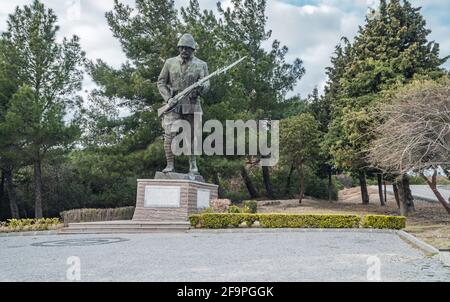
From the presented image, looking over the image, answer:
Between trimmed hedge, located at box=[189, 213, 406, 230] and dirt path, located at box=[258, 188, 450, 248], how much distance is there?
0.72m

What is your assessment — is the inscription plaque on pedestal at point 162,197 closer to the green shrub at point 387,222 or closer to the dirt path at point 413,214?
the green shrub at point 387,222

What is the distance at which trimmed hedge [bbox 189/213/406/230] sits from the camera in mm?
13758

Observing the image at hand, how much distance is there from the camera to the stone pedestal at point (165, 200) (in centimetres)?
1492

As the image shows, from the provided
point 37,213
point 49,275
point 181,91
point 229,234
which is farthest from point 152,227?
point 37,213

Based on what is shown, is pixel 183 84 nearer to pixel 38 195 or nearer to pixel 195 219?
pixel 195 219

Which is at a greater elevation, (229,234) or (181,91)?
(181,91)

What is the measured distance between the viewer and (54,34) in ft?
78.0

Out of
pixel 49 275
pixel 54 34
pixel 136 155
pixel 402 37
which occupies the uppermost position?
pixel 54 34

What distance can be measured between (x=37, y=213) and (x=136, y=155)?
530 cm

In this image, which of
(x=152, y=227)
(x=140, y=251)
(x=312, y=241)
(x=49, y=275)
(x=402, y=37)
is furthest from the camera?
(x=402, y=37)

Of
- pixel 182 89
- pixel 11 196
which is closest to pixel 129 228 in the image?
pixel 182 89

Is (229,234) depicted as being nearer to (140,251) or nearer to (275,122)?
(140,251)

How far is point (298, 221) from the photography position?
14.1m

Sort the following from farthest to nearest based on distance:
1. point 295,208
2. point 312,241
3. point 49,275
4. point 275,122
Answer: point 275,122 → point 295,208 → point 312,241 → point 49,275
